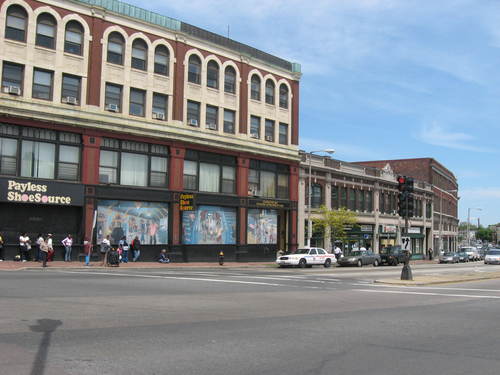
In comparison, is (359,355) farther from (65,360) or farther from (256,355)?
(65,360)

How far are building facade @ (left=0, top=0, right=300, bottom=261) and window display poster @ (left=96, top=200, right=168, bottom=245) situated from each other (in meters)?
0.08

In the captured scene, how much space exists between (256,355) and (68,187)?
2880cm

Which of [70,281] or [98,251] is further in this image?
[98,251]

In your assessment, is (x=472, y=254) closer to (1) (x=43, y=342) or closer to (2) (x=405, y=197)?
(2) (x=405, y=197)

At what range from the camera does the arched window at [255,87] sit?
156 ft

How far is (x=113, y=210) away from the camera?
37250mm

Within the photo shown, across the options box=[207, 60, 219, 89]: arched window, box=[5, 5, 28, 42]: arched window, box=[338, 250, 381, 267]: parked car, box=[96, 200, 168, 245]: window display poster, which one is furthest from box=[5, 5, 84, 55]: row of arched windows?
box=[338, 250, 381, 267]: parked car

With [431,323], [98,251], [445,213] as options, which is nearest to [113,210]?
[98,251]

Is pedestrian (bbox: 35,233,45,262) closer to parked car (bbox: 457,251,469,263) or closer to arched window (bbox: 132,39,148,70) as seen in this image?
arched window (bbox: 132,39,148,70)

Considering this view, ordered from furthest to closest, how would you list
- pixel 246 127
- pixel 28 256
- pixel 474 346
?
pixel 246 127 < pixel 28 256 < pixel 474 346

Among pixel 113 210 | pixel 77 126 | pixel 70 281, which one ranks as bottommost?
pixel 70 281

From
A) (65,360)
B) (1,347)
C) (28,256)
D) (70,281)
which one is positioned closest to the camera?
(65,360)

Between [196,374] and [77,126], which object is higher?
[77,126]

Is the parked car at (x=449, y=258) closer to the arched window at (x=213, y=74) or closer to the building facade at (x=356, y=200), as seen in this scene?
the building facade at (x=356, y=200)
